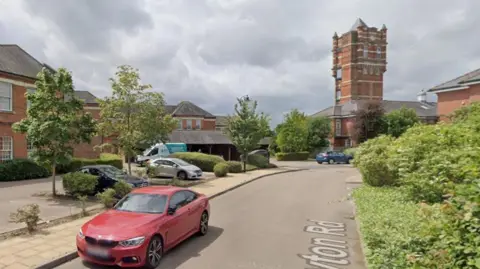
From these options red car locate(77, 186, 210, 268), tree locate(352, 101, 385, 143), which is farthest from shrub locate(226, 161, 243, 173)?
tree locate(352, 101, 385, 143)

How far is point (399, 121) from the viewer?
5034 centimetres

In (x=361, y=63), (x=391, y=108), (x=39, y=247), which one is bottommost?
(x=39, y=247)

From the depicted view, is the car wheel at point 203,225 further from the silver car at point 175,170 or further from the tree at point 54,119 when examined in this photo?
the silver car at point 175,170

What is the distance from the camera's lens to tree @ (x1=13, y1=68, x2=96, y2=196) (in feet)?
46.9

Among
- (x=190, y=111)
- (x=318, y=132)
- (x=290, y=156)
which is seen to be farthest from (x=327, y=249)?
(x=190, y=111)

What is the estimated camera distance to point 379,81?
7669 centimetres

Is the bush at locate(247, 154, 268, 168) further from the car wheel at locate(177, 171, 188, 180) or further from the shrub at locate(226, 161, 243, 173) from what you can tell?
the car wheel at locate(177, 171, 188, 180)

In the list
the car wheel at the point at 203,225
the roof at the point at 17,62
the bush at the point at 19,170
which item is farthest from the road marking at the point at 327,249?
the roof at the point at 17,62

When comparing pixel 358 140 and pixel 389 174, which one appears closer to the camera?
pixel 389 174

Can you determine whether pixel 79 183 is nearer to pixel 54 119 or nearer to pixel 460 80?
pixel 54 119

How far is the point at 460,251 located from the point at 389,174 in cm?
1359

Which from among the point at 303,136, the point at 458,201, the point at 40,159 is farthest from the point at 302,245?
the point at 303,136

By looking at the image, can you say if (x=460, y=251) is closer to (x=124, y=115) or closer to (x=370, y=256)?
(x=370, y=256)

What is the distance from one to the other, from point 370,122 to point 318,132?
8567 mm
